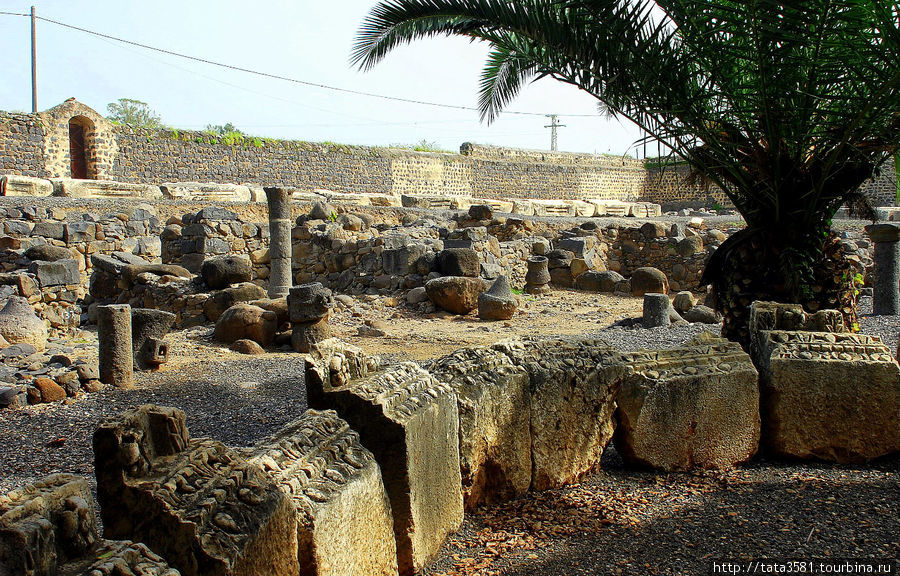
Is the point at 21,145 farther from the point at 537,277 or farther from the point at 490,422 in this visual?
the point at 490,422

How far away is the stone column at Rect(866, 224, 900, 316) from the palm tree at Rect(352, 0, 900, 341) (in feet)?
17.4

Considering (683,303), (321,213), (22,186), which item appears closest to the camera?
(683,303)

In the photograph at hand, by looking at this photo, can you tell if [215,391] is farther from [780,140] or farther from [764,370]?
[780,140]

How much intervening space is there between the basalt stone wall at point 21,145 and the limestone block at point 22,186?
378cm

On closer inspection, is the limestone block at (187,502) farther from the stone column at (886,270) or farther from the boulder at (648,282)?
the boulder at (648,282)

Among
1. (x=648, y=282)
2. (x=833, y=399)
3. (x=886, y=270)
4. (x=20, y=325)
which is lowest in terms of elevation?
(x=20, y=325)

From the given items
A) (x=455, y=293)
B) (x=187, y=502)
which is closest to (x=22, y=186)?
(x=455, y=293)

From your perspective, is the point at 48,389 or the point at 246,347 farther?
the point at 246,347

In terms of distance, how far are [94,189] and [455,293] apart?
37.6 feet

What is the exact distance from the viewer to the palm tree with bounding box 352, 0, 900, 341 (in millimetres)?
4840

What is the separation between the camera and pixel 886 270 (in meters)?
10.2

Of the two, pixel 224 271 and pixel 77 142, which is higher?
pixel 77 142

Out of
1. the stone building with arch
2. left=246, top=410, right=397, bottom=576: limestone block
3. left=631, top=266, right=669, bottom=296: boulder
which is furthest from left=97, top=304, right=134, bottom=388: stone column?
the stone building with arch

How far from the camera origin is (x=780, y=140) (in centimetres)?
527
